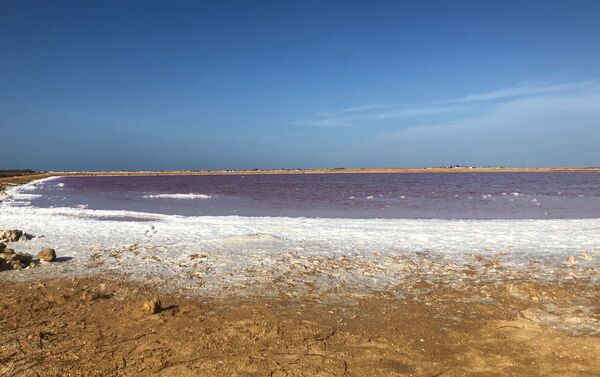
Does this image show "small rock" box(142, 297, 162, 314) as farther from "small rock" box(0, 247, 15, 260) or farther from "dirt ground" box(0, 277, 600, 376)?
"small rock" box(0, 247, 15, 260)

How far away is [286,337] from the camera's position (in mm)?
6020

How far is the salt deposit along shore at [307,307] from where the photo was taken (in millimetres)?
5340

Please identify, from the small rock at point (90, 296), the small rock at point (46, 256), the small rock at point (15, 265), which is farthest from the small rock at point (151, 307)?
the small rock at point (46, 256)

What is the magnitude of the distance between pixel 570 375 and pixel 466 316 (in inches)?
77.8

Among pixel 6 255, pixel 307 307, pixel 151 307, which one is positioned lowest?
pixel 307 307

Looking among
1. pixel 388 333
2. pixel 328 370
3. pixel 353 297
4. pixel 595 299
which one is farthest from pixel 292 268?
pixel 595 299

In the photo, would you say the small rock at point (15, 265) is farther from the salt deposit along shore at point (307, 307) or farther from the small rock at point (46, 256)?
the small rock at point (46, 256)

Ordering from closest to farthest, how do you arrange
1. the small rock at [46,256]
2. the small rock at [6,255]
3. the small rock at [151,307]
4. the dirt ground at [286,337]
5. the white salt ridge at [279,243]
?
the dirt ground at [286,337] → the small rock at [151,307] → the small rock at [6,255] → the white salt ridge at [279,243] → the small rock at [46,256]

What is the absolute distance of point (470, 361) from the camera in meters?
5.34

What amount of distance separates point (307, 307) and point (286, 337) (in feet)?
4.32

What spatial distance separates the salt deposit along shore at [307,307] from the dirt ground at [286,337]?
0.02m

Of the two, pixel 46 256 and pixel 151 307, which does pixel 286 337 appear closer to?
pixel 151 307

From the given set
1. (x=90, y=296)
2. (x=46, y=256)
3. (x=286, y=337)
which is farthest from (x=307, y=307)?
(x=46, y=256)

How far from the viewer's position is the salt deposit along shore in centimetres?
534
